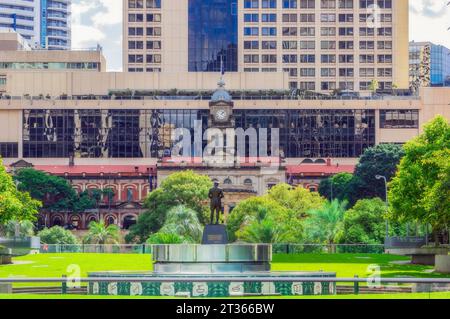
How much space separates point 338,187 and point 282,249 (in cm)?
6663

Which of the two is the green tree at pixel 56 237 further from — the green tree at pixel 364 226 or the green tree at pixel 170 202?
the green tree at pixel 364 226

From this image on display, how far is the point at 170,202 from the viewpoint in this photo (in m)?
175

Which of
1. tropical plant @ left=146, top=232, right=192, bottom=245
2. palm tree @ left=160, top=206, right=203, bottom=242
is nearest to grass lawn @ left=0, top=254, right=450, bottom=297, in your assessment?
tropical plant @ left=146, top=232, right=192, bottom=245

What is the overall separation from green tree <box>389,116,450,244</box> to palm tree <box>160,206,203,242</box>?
31.9m

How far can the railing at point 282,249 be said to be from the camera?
128 m

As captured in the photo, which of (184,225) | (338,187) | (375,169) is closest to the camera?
(184,225)

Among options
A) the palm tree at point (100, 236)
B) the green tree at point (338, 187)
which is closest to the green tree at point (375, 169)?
the green tree at point (338, 187)

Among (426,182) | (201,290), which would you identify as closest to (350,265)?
(426,182)

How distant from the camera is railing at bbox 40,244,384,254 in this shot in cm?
12850

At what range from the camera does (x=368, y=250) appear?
13000cm

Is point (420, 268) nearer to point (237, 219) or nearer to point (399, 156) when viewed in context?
point (237, 219)

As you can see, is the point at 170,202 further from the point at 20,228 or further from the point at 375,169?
the point at 375,169

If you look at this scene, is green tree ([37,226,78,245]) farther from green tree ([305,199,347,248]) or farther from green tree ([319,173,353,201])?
green tree ([319,173,353,201])
